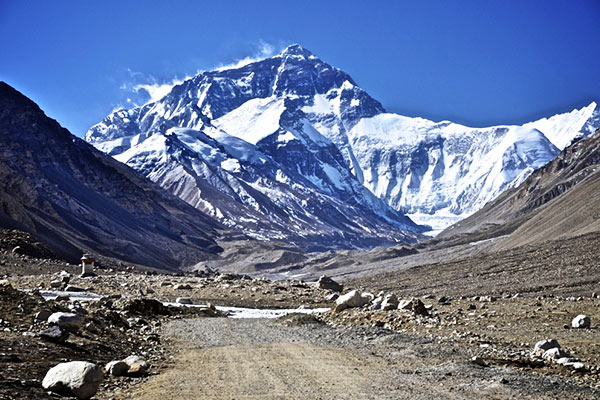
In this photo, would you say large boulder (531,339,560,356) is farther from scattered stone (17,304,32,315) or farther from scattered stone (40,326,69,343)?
scattered stone (17,304,32,315)

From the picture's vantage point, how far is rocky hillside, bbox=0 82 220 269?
403ft

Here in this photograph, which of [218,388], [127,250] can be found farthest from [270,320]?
[127,250]

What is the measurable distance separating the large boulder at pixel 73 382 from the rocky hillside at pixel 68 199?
86871 mm

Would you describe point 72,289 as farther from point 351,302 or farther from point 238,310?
point 351,302

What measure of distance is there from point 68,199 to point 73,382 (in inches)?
5824

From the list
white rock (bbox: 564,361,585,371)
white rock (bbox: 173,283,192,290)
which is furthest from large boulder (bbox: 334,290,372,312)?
white rock (bbox: 173,283,192,290)

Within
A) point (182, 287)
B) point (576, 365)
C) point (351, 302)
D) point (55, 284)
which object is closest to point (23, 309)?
point (576, 365)

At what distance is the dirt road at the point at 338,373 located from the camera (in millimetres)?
13469

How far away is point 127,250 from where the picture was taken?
454 ft

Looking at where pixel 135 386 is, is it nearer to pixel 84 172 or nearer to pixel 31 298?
pixel 31 298

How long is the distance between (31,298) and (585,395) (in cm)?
1475

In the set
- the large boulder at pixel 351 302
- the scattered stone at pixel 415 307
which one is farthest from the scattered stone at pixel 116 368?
the large boulder at pixel 351 302

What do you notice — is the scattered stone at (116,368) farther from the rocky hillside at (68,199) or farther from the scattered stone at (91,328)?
the rocky hillside at (68,199)

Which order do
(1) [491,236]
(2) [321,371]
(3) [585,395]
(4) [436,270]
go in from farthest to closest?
(1) [491,236], (4) [436,270], (2) [321,371], (3) [585,395]
